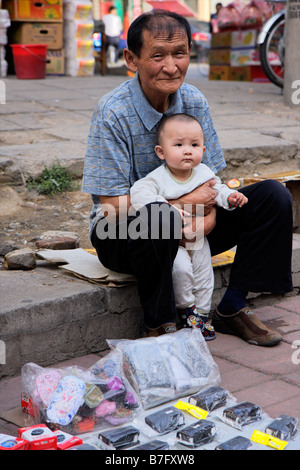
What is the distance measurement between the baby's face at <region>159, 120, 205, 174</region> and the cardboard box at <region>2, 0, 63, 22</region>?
6505 mm

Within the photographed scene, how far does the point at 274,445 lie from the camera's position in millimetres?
1844

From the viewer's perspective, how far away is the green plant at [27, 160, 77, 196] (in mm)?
3723

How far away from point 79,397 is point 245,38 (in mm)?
8331

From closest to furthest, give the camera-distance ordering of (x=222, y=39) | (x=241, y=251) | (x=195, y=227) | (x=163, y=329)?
1. (x=163, y=329)
2. (x=195, y=227)
3. (x=241, y=251)
4. (x=222, y=39)

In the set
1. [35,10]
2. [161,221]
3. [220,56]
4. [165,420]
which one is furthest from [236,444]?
[220,56]

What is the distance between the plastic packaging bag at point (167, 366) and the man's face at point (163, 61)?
0.97 meters

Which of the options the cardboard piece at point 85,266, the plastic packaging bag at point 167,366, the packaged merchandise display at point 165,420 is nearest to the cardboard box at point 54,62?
the cardboard piece at point 85,266

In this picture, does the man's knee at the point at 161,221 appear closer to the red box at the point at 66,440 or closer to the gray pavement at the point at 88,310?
the gray pavement at the point at 88,310

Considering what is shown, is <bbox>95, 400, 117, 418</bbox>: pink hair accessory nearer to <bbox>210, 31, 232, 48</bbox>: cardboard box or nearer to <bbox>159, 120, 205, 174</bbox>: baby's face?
<bbox>159, 120, 205, 174</bbox>: baby's face

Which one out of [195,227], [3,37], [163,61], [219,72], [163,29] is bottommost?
[195,227]

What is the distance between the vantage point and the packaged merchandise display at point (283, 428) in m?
1.87

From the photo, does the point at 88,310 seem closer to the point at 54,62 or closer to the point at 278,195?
the point at 278,195

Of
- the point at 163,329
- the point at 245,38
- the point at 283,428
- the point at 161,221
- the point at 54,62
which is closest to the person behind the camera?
the point at 283,428

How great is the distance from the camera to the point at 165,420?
1.94m
